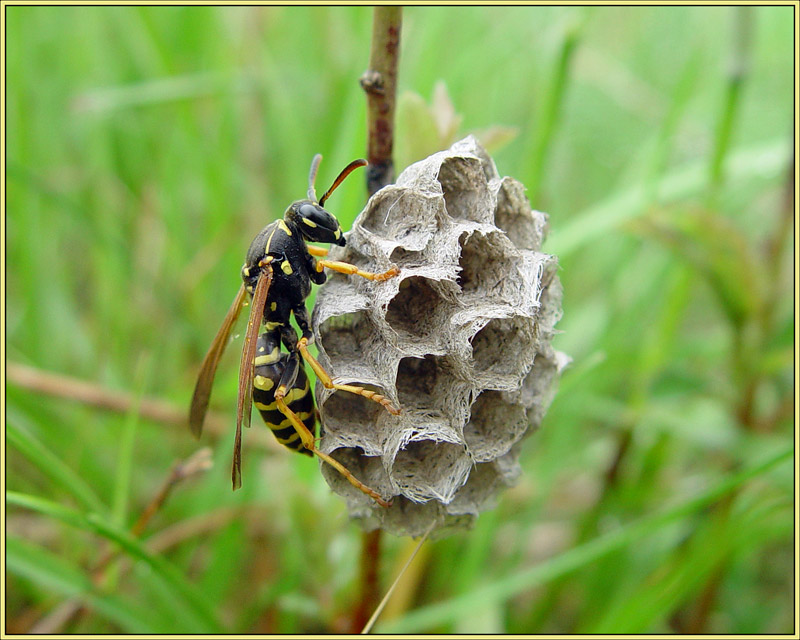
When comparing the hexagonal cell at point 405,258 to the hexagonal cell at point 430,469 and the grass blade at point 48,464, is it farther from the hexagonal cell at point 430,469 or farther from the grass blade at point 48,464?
the grass blade at point 48,464

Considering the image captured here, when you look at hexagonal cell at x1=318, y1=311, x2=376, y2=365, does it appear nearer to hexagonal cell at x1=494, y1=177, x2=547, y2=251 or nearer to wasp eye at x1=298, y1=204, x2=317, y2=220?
wasp eye at x1=298, y1=204, x2=317, y2=220

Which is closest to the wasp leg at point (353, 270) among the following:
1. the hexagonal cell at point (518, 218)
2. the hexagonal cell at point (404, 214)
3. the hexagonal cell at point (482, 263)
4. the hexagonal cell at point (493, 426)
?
the hexagonal cell at point (404, 214)

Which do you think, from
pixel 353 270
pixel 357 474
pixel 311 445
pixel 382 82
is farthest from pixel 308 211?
pixel 357 474

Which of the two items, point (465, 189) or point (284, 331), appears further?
point (284, 331)

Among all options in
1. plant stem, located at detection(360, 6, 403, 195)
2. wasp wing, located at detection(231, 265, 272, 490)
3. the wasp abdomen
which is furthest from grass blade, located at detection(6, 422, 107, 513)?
plant stem, located at detection(360, 6, 403, 195)

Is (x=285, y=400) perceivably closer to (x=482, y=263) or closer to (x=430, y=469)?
(x=430, y=469)

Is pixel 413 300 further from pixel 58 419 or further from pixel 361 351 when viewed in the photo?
pixel 58 419
